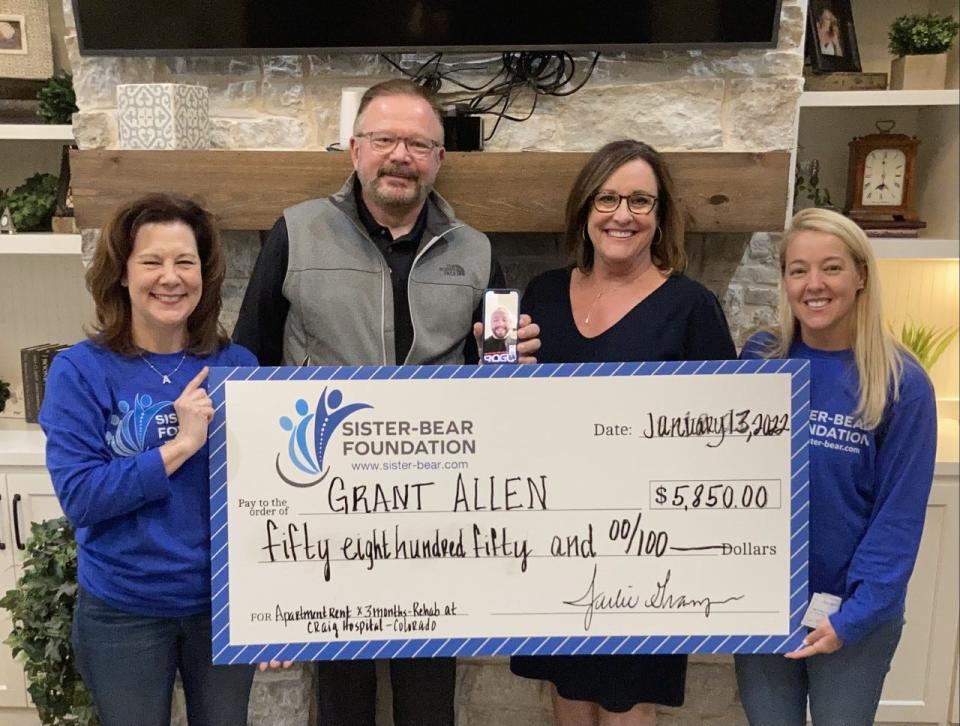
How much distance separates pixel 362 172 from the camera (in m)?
1.53

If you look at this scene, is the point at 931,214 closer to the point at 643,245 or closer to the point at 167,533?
the point at 643,245

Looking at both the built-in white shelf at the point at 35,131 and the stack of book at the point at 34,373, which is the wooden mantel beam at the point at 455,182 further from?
the stack of book at the point at 34,373

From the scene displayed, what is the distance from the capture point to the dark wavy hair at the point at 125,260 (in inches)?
50.4

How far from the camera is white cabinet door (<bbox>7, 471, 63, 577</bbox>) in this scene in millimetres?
2035

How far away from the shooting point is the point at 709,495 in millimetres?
1396

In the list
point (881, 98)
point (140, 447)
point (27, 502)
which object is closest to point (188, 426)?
point (140, 447)

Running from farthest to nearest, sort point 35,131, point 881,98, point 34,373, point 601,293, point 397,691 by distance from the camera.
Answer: point 34,373 → point 35,131 → point 881,98 → point 397,691 → point 601,293

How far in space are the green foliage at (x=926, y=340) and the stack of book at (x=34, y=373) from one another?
8.29 ft

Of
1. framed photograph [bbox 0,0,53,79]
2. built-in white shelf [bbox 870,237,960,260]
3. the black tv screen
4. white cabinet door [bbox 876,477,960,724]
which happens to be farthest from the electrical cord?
white cabinet door [bbox 876,477,960,724]

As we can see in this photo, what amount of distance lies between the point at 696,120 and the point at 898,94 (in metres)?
0.57

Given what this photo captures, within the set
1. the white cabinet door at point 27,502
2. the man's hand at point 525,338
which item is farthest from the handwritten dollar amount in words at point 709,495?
the white cabinet door at point 27,502

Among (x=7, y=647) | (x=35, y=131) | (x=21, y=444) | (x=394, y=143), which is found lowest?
(x=7, y=647)

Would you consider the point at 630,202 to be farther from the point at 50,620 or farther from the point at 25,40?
the point at 25,40

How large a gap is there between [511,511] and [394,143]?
0.76 meters
